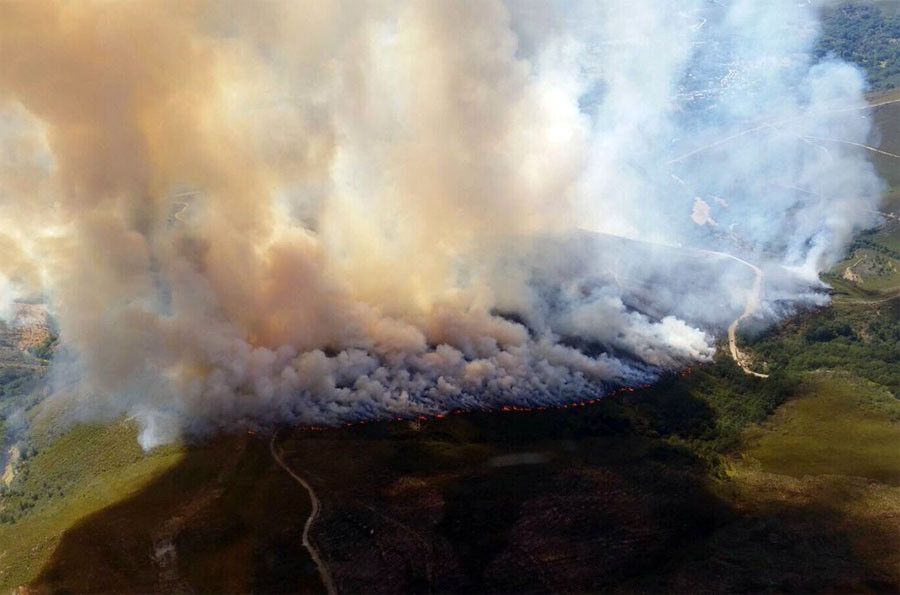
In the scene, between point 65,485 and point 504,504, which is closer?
point 504,504

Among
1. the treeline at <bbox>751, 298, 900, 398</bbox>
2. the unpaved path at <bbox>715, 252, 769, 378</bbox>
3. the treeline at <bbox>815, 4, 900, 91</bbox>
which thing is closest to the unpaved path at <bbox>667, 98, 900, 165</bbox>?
the treeline at <bbox>815, 4, 900, 91</bbox>

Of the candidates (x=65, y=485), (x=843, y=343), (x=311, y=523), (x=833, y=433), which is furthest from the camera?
(x=843, y=343)

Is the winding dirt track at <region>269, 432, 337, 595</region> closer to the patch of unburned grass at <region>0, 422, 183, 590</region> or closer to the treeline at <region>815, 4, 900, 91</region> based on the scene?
the patch of unburned grass at <region>0, 422, 183, 590</region>

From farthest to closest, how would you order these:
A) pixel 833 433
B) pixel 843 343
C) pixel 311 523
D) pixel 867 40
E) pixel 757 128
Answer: pixel 867 40 < pixel 757 128 < pixel 843 343 < pixel 833 433 < pixel 311 523

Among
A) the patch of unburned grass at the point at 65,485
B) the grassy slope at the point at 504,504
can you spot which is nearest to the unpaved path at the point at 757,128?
the grassy slope at the point at 504,504

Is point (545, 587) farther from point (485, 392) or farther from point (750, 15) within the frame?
point (750, 15)

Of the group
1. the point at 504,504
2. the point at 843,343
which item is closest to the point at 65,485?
the point at 504,504

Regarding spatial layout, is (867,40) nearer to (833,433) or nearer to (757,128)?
(757,128)

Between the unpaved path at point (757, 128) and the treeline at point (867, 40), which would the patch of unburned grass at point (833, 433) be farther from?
the treeline at point (867, 40)

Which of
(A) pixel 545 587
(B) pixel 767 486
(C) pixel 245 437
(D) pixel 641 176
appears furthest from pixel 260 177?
(D) pixel 641 176
